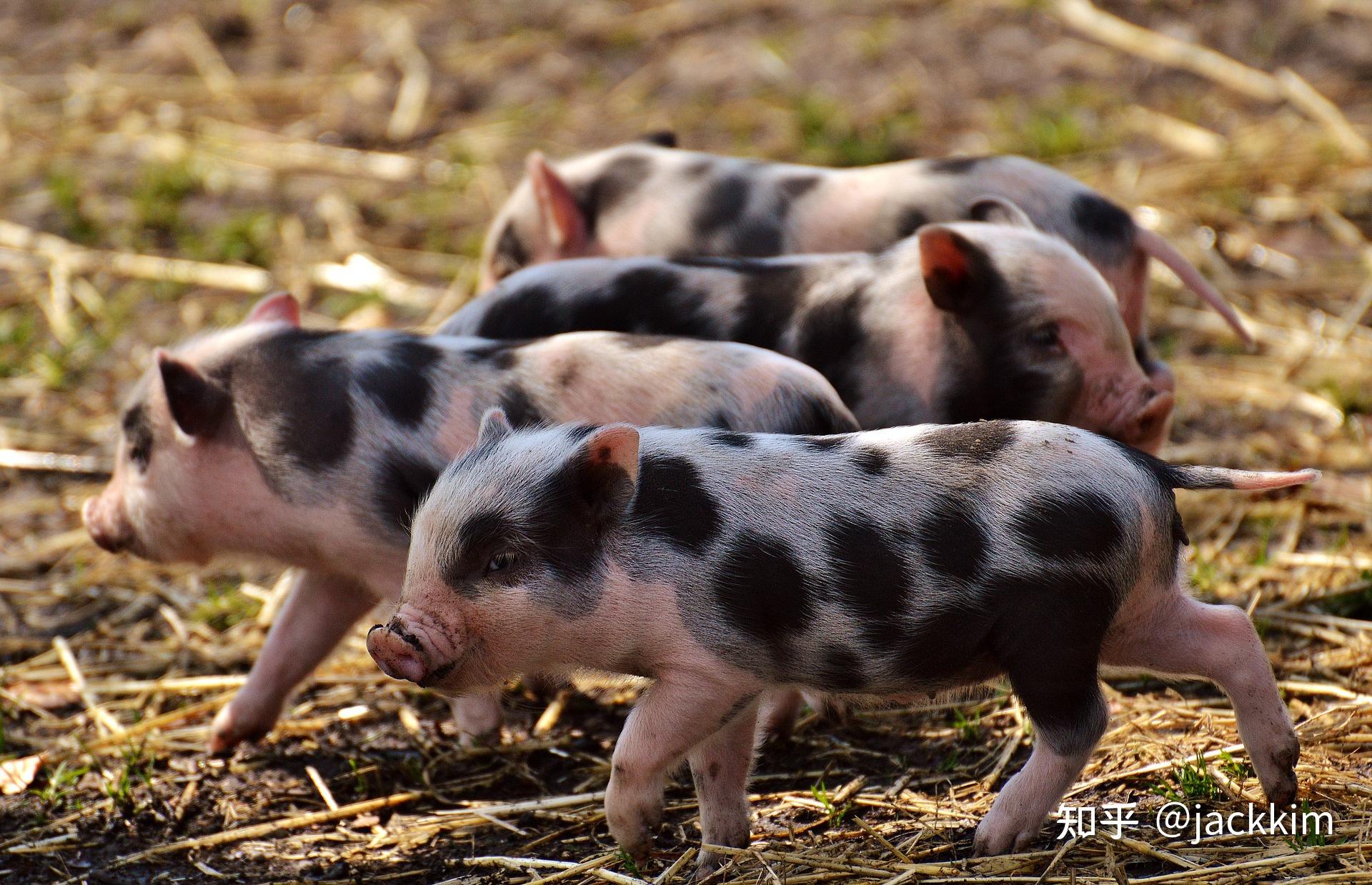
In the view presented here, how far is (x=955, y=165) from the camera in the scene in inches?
220

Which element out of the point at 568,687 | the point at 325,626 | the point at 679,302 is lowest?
the point at 568,687

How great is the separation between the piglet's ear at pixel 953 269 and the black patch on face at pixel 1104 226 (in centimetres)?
82

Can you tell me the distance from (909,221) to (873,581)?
7.42 ft

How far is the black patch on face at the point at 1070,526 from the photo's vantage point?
11.3ft

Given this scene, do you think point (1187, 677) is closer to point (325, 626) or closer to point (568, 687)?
point (568, 687)

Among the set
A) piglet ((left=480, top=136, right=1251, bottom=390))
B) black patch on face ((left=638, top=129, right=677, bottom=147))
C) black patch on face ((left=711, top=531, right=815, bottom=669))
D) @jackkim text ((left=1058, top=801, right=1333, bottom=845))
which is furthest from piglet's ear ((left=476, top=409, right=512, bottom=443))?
black patch on face ((left=638, top=129, right=677, bottom=147))

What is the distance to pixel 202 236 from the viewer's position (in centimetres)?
830

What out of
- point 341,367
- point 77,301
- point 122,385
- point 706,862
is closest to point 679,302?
point 341,367

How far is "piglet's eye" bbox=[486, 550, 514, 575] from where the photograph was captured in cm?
360

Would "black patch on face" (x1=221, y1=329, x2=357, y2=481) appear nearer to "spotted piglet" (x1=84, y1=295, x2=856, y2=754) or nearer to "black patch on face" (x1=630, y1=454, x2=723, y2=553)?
"spotted piglet" (x1=84, y1=295, x2=856, y2=754)

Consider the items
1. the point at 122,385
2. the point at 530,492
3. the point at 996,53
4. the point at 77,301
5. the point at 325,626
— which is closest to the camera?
the point at 530,492

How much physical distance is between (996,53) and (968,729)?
619cm

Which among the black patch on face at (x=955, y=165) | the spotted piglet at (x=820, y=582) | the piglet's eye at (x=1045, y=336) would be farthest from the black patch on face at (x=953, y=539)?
the black patch on face at (x=955, y=165)

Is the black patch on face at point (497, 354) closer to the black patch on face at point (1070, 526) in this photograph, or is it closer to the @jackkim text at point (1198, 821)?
the black patch on face at point (1070, 526)
